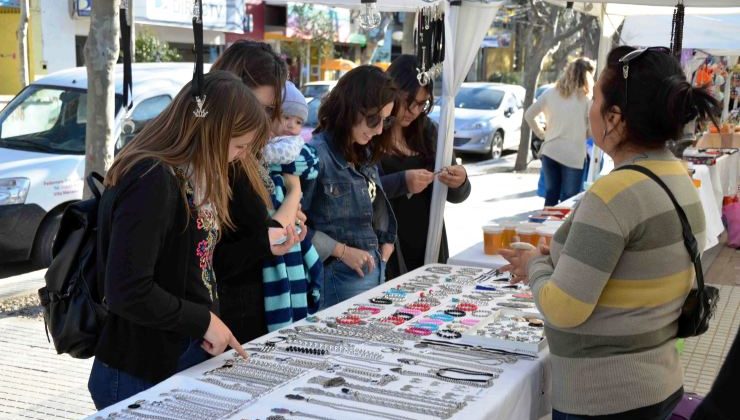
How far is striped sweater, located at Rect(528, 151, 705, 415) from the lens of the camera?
2.07m

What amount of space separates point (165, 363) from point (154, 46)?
1984 cm

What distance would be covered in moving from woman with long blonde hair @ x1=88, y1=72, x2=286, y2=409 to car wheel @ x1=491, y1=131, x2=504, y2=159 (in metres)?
15.0

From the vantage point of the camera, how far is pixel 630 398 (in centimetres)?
217

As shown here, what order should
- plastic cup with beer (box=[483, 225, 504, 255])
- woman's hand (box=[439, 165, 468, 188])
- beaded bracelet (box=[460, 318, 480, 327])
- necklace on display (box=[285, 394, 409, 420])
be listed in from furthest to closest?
1. woman's hand (box=[439, 165, 468, 188])
2. plastic cup with beer (box=[483, 225, 504, 255])
3. beaded bracelet (box=[460, 318, 480, 327])
4. necklace on display (box=[285, 394, 409, 420])

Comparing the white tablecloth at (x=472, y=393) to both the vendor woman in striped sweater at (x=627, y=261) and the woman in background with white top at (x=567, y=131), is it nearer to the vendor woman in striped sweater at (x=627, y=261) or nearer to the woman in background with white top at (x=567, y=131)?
the vendor woman in striped sweater at (x=627, y=261)

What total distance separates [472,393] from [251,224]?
93 centimetres

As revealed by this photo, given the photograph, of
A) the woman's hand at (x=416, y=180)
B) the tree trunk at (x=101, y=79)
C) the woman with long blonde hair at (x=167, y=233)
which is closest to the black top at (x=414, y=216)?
the woman's hand at (x=416, y=180)

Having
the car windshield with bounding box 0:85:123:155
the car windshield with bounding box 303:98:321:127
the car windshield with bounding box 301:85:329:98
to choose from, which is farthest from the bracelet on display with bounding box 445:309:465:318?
the car windshield with bounding box 301:85:329:98

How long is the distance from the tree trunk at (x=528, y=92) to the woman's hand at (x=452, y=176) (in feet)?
36.1

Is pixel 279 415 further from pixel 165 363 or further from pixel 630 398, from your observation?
pixel 630 398

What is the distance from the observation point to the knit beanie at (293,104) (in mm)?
3127

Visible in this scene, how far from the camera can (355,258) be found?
3.45 metres

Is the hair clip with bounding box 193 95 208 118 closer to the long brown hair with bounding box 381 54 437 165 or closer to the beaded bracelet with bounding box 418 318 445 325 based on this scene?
the beaded bracelet with bounding box 418 318 445 325

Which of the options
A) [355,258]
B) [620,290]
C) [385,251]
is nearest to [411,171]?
[385,251]
